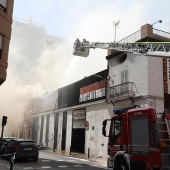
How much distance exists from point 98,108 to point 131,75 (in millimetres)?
5858

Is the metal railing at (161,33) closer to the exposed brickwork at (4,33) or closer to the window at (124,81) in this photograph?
the window at (124,81)

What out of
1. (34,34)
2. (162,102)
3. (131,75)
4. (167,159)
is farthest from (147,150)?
(34,34)

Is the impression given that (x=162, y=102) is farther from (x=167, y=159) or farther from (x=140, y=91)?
(x=167, y=159)

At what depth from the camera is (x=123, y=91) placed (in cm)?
2359

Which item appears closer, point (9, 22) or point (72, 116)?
point (9, 22)

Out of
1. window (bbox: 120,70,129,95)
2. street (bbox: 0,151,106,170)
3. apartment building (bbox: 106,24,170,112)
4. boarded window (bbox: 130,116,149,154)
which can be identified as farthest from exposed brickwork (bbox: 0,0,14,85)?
window (bbox: 120,70,129,95)

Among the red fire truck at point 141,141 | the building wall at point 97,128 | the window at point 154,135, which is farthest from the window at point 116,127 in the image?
the building wall at point 97,128

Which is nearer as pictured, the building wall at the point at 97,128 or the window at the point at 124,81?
the window at the point at 124,81

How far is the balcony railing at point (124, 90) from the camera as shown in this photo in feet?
73.8

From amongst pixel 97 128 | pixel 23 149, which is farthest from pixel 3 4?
pixel 97 128

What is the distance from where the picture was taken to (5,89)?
156 feet

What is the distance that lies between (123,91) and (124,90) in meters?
0.13

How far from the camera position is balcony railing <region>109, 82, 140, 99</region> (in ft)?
73.8

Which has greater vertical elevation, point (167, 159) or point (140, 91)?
point (140, 91)
